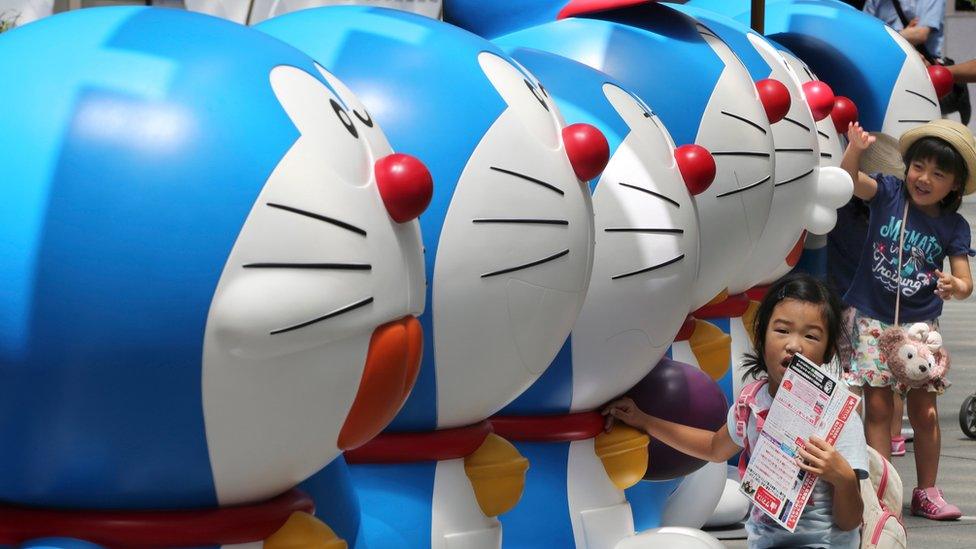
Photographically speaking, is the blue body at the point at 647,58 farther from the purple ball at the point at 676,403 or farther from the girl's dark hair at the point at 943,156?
the girl's dark hair at the point at 943,156

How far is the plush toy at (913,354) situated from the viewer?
536cm

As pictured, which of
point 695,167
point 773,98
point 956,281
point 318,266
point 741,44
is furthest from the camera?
point 956,281

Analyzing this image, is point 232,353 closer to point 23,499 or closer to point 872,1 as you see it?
point 23,499

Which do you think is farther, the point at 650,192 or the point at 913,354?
the point at 913,354

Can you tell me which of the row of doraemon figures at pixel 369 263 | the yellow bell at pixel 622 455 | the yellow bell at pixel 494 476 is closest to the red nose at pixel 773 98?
the row of doraemon figures at pixel 369 263

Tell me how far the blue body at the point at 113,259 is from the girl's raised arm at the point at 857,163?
10.9 ft

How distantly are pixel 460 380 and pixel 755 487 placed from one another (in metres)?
0.64

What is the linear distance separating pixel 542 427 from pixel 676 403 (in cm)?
39

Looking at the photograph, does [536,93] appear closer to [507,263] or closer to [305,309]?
[507,263]

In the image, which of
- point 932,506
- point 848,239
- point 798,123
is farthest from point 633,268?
point 848,239

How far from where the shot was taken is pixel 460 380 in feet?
10.7

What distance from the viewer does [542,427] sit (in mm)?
3852

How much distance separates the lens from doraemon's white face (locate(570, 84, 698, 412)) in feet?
12.3

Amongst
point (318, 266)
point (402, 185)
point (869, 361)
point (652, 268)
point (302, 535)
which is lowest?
point (869, 361)
